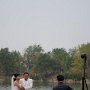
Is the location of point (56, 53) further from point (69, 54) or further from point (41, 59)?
point (41, 59)

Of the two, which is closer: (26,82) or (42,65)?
(26,82)

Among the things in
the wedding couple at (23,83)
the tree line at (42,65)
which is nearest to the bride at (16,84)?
the wedding couple at (23,83)

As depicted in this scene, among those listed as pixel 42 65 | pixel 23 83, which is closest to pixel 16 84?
pixel 23 83

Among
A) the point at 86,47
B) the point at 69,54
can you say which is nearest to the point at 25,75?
the point at 86,47

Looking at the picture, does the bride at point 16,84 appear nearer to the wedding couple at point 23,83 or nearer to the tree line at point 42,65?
the wedding couple at point 23,83

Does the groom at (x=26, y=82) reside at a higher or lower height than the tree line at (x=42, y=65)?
lower

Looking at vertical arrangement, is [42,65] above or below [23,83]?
above

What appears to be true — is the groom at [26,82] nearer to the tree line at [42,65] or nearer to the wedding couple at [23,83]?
the wedding couple at [23,83]

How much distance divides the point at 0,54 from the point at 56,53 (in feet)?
42.4

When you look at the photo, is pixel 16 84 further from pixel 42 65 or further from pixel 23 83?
pixel 42 65

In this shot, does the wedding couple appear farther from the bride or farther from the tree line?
the tree line

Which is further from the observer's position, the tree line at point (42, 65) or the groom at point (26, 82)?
the tree line at point (42, 65)

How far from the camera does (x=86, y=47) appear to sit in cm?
5575

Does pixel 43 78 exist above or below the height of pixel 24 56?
below
